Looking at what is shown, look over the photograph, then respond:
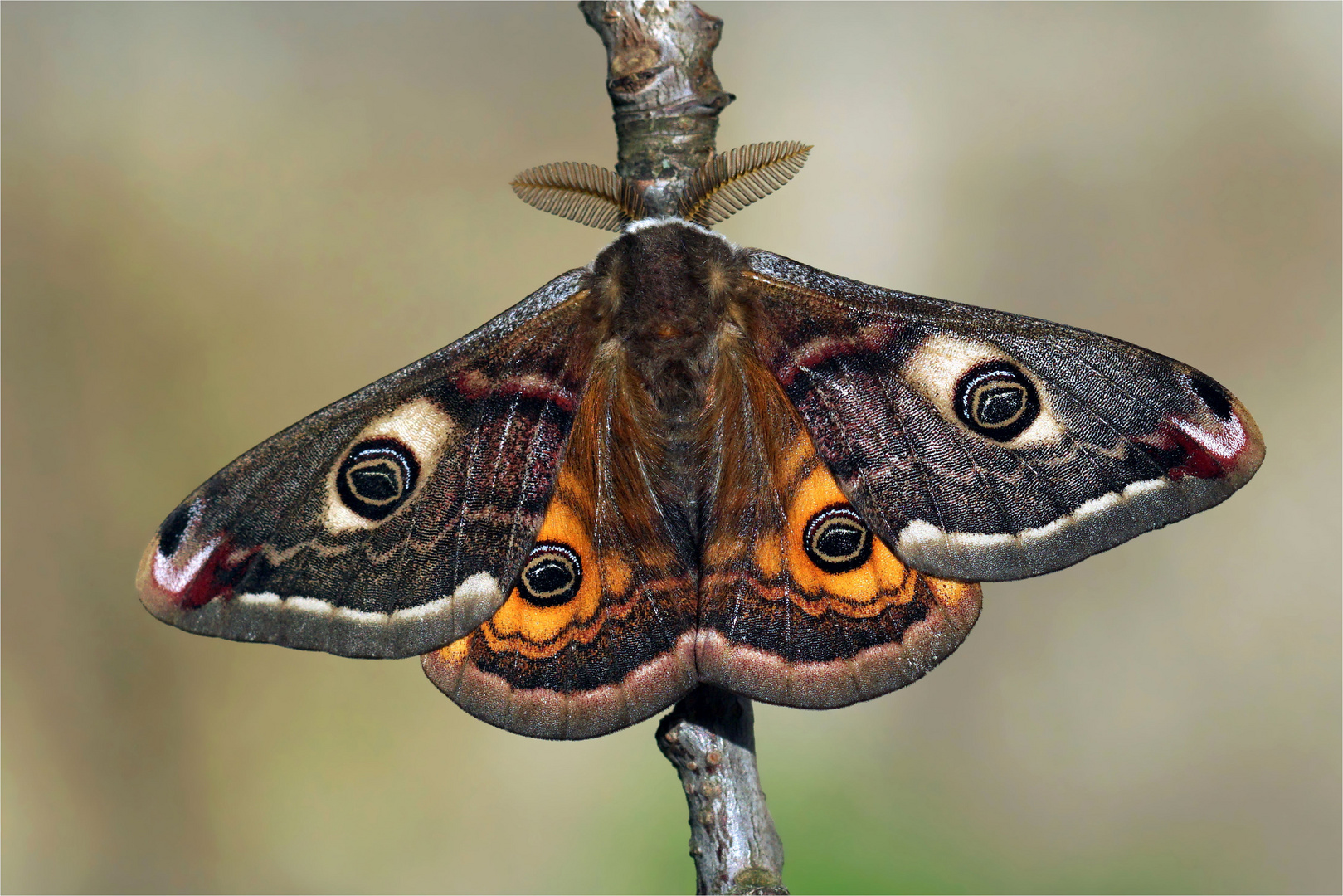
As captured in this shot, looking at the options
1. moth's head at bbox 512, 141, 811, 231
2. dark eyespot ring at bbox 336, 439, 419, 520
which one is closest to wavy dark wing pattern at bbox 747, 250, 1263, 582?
moth's head at bbox 512, 141, 811, 231

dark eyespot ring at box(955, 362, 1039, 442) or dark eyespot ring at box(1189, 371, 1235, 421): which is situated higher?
dark eyespot ring at box(955, 362, 1039, 442)

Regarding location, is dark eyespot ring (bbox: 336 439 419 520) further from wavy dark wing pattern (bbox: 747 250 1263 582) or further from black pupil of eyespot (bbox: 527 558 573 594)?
wavy dark wing pattern (bbox: 747 250 1263 582)

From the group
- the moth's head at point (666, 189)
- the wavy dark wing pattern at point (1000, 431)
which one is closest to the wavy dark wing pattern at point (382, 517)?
the moth's head at point (666, 189)

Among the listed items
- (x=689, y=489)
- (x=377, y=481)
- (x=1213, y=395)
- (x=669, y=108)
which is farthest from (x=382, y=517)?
(x=1213, y=395)

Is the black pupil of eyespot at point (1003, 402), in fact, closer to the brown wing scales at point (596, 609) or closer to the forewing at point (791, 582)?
the forewing at point (791, 582)

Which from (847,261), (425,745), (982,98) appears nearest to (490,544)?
(425,745)

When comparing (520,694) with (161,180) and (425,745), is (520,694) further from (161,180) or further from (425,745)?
(161,180)

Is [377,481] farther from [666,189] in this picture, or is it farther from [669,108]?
[669,108]
